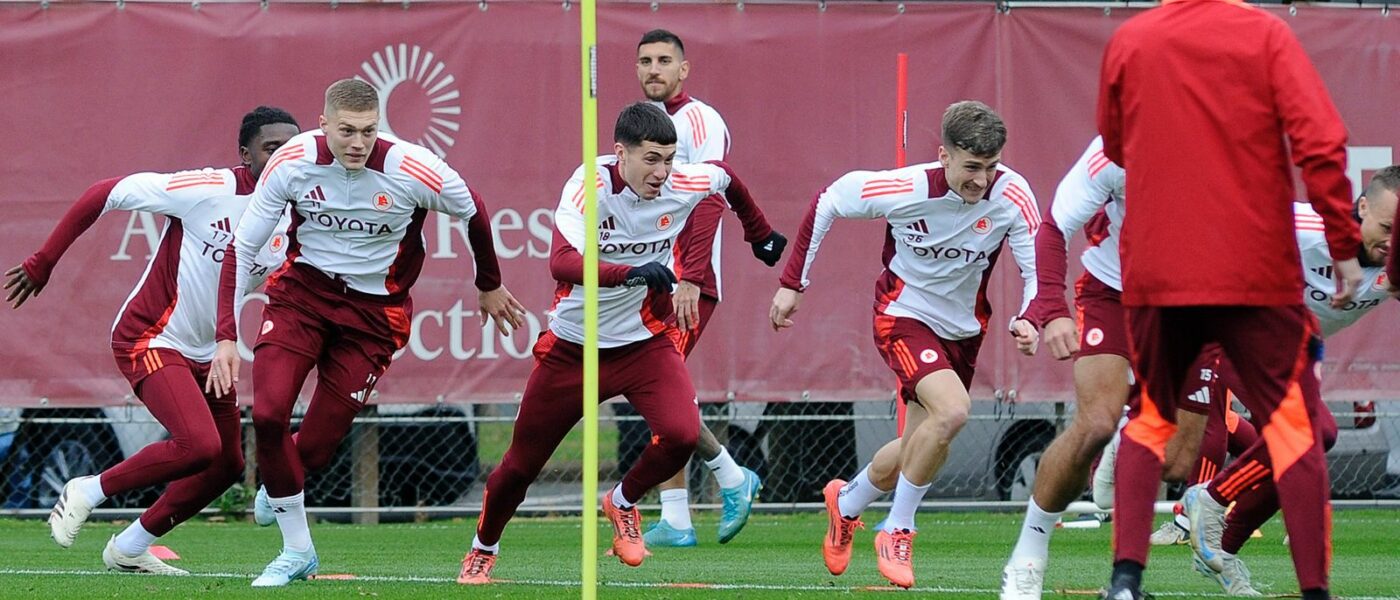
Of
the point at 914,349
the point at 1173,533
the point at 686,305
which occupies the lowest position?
the point at 1173,533

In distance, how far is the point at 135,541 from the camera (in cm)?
839

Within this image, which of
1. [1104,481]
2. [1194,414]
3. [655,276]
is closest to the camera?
[655,276]

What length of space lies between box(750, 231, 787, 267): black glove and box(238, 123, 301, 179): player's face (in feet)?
7.23

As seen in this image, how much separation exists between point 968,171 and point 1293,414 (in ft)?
9.04

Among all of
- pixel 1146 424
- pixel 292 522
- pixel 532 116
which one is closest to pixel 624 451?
pixel 532 116

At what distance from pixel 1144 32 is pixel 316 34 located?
784cm

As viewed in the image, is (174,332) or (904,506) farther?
Answer: (174,332)

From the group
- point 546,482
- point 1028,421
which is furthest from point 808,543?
point 546,482

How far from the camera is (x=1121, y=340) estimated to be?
7.15 meters

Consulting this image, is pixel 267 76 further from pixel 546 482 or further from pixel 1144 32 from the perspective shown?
pixel 1144 32

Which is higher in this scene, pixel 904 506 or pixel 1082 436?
pixel 1082 436

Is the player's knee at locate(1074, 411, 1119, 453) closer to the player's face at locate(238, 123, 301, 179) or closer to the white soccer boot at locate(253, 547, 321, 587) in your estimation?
the white soccer boot at locate(253, 547, 321, 587)

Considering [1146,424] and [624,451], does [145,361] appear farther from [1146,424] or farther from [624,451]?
[1146,424]

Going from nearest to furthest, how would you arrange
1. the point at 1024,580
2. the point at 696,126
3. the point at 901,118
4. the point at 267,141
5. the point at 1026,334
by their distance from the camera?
the point at 1024,580 < the point at 1026,334 < the point at 267,141 < the point at 696,126 < the point at 901,118
